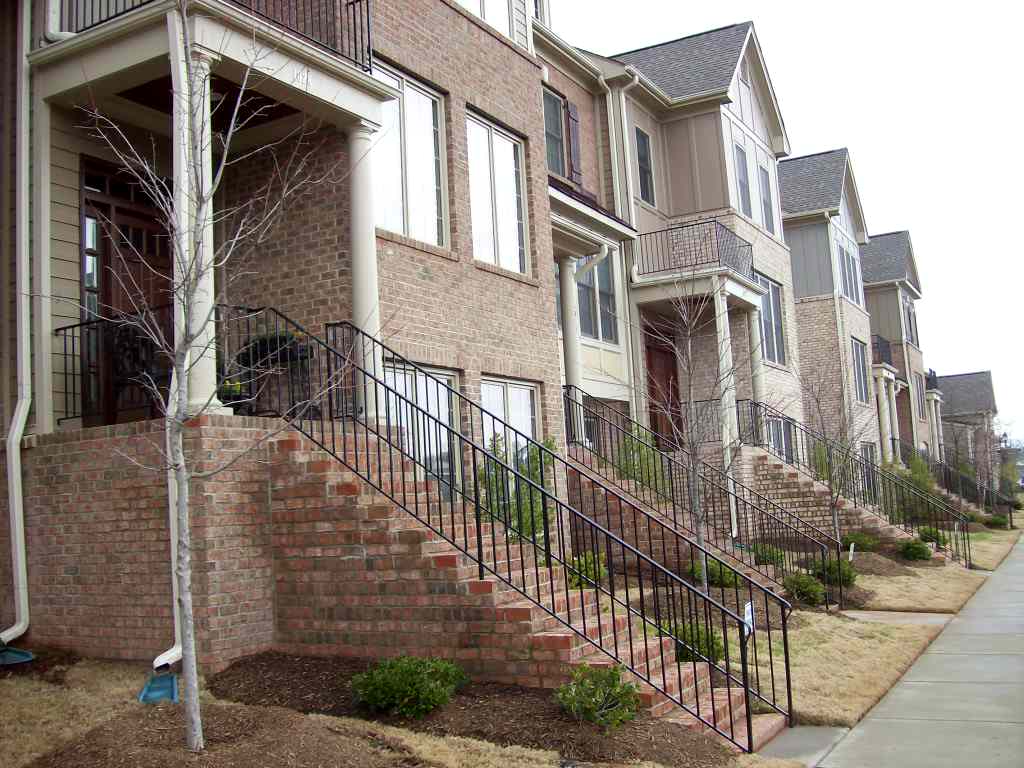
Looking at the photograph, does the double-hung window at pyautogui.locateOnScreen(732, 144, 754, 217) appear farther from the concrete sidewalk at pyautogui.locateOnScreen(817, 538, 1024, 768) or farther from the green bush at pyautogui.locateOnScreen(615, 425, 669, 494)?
the concrete sidewalk at pyautogui.locateOnScreen(817, 538, 1024, 768)

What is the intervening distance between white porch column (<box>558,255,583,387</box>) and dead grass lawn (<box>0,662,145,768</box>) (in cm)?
951

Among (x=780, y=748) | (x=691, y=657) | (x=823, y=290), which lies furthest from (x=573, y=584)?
(x=823, y=290)

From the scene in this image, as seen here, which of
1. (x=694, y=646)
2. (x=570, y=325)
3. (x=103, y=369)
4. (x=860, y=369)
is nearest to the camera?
(x=694, y=646)

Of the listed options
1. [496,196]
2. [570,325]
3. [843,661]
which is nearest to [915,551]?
[570,325]

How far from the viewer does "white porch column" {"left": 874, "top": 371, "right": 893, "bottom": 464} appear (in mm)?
34531

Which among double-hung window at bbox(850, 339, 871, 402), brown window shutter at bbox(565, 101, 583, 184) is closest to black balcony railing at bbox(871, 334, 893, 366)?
double-hung window at bbox(850, 339, 871, 402)

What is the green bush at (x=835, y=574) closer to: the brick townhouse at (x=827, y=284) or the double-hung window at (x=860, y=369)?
the brick townhouse at (x=827, y=284)

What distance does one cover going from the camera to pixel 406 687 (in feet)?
23.1

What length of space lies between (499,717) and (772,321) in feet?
64.2

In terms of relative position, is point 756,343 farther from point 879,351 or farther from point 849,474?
point 879,351

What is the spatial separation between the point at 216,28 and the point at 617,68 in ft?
41.9

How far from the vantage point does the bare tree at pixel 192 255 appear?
6.12 m

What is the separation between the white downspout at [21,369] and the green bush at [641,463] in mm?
8174

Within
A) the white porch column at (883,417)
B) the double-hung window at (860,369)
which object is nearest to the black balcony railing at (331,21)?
the double-hung window at (860,369)
